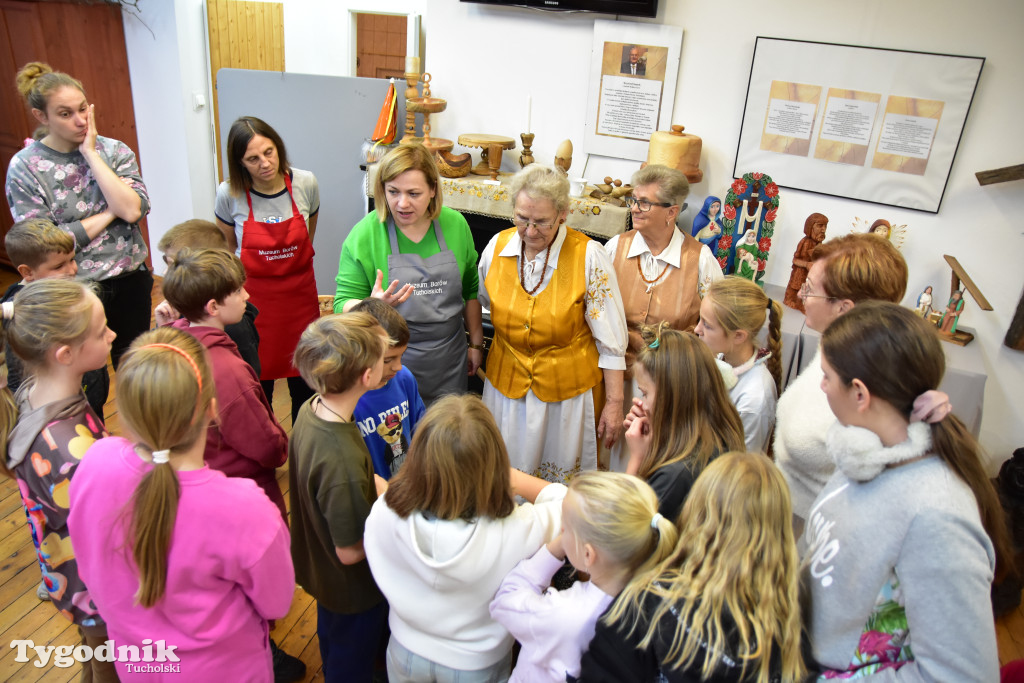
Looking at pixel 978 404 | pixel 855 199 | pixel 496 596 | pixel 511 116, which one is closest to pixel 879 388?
pixel 496 596

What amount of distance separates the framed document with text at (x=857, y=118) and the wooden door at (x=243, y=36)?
373cm

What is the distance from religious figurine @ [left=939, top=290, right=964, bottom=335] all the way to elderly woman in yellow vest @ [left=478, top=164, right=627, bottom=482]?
65.9 inches

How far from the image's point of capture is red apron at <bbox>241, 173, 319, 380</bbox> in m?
2.52

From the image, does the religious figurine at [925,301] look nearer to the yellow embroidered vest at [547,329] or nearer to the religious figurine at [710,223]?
the religious figurine at [710,223]

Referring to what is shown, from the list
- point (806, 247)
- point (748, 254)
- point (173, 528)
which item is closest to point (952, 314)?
point (806, 247)

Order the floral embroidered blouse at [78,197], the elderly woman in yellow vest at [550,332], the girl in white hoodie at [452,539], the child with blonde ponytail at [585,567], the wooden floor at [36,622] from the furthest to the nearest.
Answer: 1. the floral embroidered blouse at [78,197]
2. the elderly woman in yellow vest at [550,332]
3. the wooden floor at [36,622]
4. the girl in white hoodie at [452,539]
5. the child with blonde ponytail at [585,567]

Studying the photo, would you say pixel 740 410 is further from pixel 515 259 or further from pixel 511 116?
pixel 511 116

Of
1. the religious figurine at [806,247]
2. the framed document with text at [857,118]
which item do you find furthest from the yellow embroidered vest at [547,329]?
the framed document with text at [857,118]

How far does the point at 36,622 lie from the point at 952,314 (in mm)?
3734

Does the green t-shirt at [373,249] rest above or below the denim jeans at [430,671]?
above

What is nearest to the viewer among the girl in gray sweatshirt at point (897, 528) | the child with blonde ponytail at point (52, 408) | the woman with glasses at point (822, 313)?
the girl in gray sweatshirt at point (897, 528)

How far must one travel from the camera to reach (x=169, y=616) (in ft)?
4.06

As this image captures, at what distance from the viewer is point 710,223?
118 inches

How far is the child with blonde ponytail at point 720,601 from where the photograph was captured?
104cm
